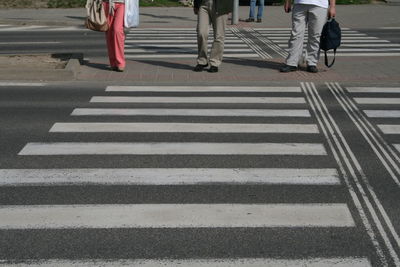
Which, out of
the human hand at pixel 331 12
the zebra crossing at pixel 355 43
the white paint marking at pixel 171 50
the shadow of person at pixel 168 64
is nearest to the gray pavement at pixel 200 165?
the shadow of person at pixel 168 64

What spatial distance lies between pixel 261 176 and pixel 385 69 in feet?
23.7

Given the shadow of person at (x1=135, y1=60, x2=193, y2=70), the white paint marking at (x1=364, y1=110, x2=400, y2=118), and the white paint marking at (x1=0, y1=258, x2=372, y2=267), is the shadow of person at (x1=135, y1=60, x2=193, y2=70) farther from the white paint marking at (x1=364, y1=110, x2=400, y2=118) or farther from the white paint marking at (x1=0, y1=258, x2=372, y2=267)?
the white paint marking at (x1=0, y1=258, x2=372, y2=267)

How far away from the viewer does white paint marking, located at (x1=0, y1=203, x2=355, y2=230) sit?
5012 mm

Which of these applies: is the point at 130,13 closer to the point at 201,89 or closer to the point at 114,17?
the point at 114,17

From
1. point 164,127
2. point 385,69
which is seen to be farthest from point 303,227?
point 385,69

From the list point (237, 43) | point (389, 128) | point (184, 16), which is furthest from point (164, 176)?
point (184, 16)

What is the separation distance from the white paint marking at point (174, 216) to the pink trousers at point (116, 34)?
263 inches

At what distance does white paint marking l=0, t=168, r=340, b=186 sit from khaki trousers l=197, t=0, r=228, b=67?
566 cm

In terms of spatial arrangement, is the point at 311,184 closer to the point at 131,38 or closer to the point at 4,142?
the point at 4,142

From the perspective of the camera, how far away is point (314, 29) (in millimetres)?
11594

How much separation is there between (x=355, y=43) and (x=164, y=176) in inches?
481

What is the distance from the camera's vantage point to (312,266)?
433 centimetres

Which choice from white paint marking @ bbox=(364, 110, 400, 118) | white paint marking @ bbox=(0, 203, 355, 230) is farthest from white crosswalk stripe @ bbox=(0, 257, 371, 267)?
white paint marking @ bbox=(364, 110, 400, 118)

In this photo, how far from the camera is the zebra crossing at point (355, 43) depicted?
50.0 ft
